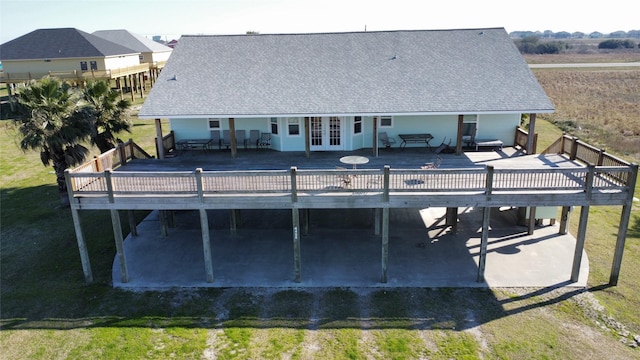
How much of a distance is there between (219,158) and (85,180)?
526 cm

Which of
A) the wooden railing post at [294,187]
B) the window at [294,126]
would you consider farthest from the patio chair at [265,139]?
the wooden railing post at [294,187]

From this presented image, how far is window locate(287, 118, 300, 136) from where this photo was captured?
19.2 m

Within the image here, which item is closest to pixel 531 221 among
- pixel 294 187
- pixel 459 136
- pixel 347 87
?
pixel 459 136

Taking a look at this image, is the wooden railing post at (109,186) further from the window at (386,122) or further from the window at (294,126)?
the window at (386,122)

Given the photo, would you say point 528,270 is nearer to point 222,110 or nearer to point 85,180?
point 222,110

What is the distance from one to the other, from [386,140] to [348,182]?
570cm

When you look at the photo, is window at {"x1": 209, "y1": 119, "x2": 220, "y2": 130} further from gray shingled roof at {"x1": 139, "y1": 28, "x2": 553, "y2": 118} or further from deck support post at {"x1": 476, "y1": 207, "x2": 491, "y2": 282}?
deck support post at {"x1": 476, "y1": 207, "x2": 491, "y2": 282}

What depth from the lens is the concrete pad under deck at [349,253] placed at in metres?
15.1

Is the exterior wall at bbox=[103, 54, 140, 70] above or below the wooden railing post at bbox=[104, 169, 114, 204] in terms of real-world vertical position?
above

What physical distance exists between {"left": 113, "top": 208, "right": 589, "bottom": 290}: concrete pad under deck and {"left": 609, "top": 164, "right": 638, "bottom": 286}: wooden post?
2.83 ft

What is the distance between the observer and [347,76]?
754 inches

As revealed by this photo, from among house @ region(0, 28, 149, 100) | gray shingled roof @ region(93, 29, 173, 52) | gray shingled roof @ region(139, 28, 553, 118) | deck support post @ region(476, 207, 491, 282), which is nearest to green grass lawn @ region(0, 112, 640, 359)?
deck support post @ region(476, 207, 491, 282)

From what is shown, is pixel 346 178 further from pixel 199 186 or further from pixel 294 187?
pixel 199 186

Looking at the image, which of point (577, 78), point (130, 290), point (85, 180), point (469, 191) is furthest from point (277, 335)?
point (577, 78)
